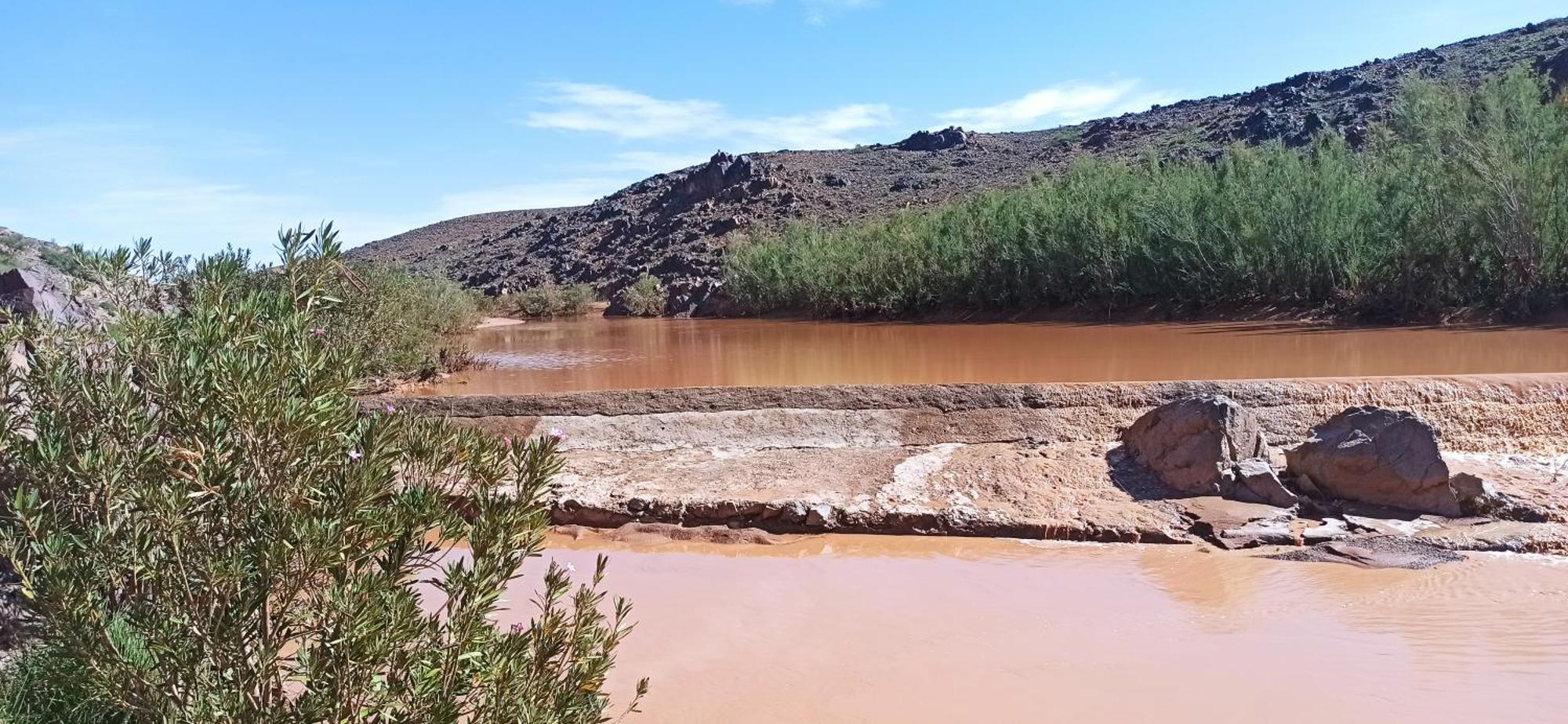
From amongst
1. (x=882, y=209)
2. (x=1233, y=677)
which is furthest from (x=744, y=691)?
(x=882, y=209)

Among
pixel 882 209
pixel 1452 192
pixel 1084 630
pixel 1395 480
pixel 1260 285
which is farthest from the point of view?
pixel 882 209

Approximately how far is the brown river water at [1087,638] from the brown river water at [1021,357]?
5.62 m

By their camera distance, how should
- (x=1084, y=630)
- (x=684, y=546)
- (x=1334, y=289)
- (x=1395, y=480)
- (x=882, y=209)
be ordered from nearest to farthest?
(x=1084, y=630), (x=1395, y=480), (x=684, y=546), (x=1334, y=289), (x=882, y=209)

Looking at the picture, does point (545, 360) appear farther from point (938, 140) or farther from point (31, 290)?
point (938, 140)

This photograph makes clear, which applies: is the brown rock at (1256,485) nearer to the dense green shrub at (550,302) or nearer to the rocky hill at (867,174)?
the rocky hill at (867,174)

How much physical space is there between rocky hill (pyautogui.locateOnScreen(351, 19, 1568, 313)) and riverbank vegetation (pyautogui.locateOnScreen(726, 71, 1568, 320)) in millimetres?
10977

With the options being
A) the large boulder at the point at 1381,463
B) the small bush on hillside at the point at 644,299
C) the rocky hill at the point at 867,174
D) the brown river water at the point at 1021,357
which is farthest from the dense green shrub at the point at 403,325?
the small bush on hillside at the point at 644,299

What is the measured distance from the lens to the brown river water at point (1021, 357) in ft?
37.8

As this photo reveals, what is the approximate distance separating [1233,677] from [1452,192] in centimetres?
1436

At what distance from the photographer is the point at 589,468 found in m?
8.50

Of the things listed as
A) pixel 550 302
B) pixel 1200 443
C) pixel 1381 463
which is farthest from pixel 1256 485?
pixel 550 302

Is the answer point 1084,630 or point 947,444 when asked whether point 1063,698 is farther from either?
point 947,444

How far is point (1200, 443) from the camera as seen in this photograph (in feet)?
23.2

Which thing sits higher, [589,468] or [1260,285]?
[1260,285]
